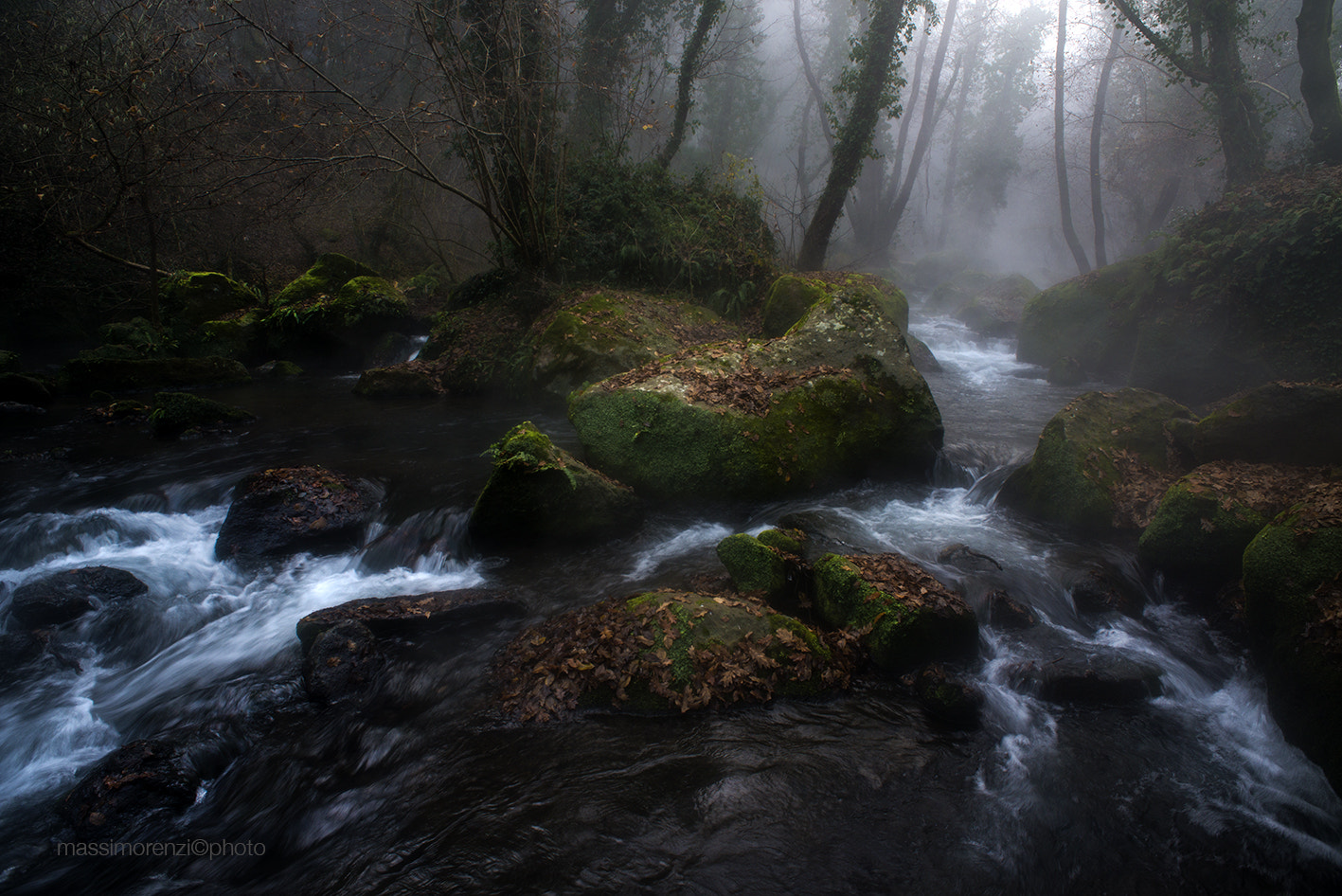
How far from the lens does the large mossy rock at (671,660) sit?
14.7 ft

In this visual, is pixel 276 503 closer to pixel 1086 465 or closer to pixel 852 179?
pixel 1086 465

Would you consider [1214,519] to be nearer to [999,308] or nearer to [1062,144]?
[999,308]

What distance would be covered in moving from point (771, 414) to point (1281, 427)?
5780 millimetres

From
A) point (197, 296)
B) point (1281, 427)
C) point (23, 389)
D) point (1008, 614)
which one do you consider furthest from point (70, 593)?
point (1281, 427)

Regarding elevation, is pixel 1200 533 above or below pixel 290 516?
above

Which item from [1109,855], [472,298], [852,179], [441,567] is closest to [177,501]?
[441,567]

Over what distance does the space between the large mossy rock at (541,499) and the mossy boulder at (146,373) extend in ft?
33.3

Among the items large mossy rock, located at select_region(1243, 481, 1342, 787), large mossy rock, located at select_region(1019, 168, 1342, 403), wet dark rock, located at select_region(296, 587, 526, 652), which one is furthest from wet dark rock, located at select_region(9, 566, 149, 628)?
large mossy rock, located at select_region(1019, 168, 1342, 403)

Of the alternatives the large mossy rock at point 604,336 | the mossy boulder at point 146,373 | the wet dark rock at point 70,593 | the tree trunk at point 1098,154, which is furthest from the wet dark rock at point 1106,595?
the tree trunk at point 1098,154

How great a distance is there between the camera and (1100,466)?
24.6 ft

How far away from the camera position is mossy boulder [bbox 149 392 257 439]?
961 centimetres

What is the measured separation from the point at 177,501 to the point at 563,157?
8.57 metres

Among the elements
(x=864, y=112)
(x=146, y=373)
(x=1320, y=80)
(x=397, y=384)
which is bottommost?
(x=397, y=384)

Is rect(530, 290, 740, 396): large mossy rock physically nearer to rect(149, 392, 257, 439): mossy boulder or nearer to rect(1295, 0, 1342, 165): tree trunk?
rect(149, 392, 257, 439): mossy boulder
